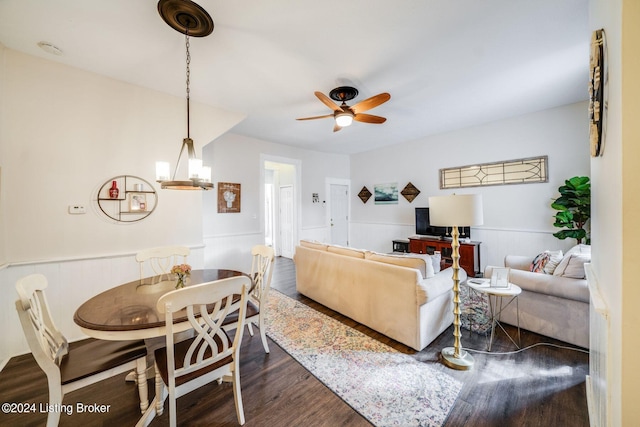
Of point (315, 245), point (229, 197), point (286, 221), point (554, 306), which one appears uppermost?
point (229, 197)

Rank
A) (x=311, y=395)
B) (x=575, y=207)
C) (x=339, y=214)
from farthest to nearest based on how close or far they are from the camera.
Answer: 1. (x=339, y=214)
2. (x=575, y=207)
3. (x=311, y=395)

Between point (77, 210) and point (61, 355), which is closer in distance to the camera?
point (61, 355)

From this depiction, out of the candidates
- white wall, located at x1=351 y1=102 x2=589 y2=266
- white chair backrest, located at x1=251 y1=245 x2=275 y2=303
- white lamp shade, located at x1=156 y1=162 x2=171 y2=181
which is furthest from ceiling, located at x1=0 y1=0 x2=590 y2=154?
white chair backrest, located at x1=251 y1=245 x2=275 y2=303

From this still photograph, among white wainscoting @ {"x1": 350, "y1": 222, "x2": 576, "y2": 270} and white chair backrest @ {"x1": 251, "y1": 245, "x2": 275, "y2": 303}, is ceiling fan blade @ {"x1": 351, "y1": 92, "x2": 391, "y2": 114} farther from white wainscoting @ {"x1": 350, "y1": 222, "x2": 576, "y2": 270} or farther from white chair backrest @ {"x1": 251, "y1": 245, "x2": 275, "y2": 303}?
white wainscoting @ {"x1": 350, "y1": 222, "x2": 576, "y2": 270}

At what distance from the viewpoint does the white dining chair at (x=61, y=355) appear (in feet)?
3.89

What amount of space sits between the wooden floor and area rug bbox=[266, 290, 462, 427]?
0.08 m

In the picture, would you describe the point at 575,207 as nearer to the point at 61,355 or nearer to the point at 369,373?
the point at 369,373

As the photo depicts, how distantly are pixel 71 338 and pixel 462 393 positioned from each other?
12.3 feet

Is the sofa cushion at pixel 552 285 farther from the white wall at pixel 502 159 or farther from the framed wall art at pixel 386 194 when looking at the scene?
the framed wall art at pixel 386 194

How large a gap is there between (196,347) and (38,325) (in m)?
0.84

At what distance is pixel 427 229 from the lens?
5.00 meters

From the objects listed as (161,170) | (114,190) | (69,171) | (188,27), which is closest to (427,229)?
(161,170)

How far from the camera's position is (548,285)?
2279 mm

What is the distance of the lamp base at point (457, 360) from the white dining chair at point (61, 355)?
7.56 feet
